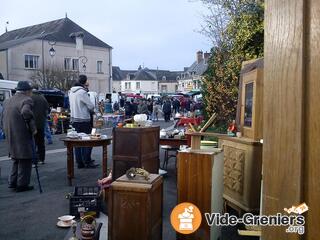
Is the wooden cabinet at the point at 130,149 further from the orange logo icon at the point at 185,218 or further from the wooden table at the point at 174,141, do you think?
the orange logo icon at the point at 185,218

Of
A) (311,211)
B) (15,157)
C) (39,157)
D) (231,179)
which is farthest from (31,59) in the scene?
(311,211)

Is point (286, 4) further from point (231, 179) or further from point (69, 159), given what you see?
point (69, 159)

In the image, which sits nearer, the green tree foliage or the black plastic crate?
the black plastic crate

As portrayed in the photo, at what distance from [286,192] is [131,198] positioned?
1765mm

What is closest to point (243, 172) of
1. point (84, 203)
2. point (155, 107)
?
point (84, 203)

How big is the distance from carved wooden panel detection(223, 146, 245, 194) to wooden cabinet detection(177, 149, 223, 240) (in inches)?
27.8

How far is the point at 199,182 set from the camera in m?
→ 3.54

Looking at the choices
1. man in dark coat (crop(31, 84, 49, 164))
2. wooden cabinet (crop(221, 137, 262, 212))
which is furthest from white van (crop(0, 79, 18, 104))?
wooden cabinet (crop(221, 137, 262, 212))

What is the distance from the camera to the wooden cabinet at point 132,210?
3.19m

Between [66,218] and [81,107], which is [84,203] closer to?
[66,218]

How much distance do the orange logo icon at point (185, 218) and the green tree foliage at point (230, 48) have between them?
16.5 ft

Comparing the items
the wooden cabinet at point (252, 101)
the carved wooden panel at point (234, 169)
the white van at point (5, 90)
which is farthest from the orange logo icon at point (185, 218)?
the white van at point (5, 90)

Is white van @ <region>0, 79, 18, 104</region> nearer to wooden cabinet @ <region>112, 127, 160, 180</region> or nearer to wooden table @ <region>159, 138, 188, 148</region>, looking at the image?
wooden table @ <region>159, 138, 188, 148</region>

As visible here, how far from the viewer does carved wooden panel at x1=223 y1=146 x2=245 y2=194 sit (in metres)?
4.26
